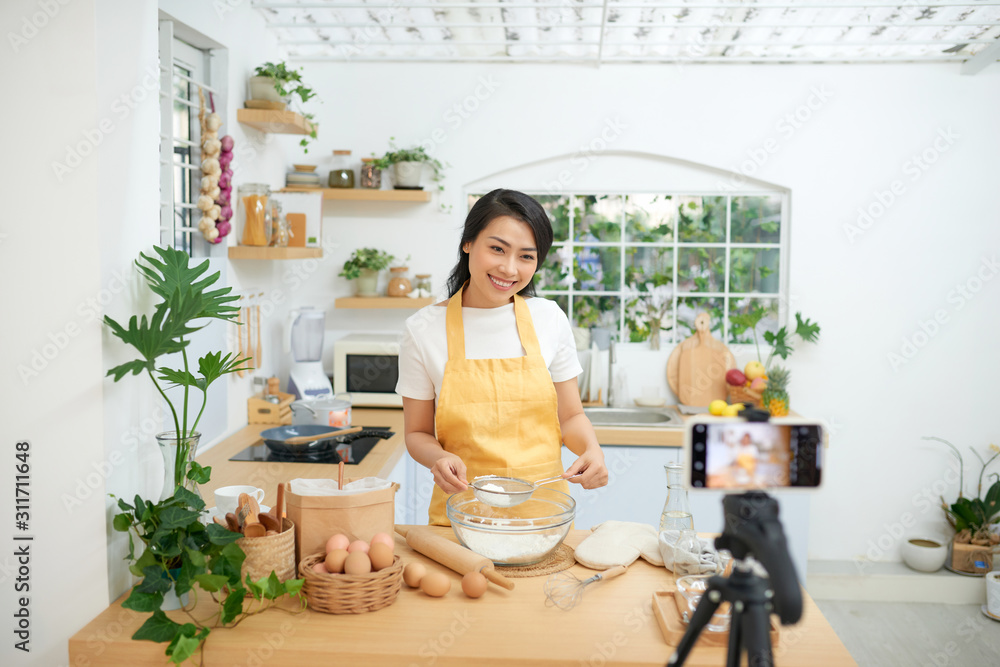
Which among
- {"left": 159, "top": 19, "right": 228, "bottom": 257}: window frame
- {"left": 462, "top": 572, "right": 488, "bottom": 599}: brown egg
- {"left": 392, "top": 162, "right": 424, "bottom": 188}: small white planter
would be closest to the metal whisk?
{"left": 462, "top": 572, "right": 488, "bottom": 599}: brown egg

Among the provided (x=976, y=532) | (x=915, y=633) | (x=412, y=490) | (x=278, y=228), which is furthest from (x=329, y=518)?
(x=976, y=532)

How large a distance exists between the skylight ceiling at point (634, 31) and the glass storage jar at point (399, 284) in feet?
3.32

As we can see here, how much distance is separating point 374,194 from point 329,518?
7.99 feet

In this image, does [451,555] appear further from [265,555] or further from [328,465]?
[328,465]

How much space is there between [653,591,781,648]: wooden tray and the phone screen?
467 millimetres

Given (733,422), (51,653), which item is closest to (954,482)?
(733,422)

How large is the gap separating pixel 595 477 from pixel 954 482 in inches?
119

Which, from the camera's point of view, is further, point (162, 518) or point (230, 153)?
point (230, 153)

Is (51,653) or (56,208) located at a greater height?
(56,208)

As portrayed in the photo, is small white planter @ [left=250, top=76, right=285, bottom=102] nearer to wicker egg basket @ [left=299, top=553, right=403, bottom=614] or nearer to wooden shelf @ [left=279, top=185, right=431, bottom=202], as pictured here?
wooden shelf @ [left=279, top=185, right=431, bottom=202]

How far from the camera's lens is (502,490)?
1579 millimetres

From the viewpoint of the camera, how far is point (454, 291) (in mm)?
2070

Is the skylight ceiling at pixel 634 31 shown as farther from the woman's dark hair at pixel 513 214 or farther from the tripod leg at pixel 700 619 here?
the tripod leg at pixel 700 619

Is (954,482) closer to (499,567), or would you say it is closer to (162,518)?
(499,567)
